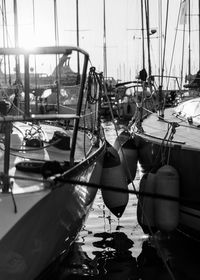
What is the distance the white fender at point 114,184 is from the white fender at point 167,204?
101cm

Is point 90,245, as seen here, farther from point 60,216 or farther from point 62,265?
point 60,216

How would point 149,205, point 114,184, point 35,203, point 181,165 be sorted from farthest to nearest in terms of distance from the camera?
point 114,184 < point 149,205 < point 181,165 < point 35,203

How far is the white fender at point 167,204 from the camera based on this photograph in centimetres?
653

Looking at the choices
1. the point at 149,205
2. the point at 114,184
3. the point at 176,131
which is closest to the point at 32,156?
the point at 149,205

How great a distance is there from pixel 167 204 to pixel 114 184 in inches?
52.8

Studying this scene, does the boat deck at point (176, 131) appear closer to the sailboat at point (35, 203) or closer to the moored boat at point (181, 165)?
the moored boat at point (181, 165)

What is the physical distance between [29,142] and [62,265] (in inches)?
63.2

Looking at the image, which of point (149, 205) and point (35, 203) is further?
point (149, 205)

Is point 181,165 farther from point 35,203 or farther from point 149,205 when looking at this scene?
point 35,203

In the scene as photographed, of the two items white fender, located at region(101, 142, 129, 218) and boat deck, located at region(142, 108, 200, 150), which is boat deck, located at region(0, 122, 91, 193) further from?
boat deck, located at region(142, 108, 200, 150)

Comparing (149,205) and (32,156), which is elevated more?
(32,156)

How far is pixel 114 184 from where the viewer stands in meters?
7.70

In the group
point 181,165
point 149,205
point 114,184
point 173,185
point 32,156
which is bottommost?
point 149,205

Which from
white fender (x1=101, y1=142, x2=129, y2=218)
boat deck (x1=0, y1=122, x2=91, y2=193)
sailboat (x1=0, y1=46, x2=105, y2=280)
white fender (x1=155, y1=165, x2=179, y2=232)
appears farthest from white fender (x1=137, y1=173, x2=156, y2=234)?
sailboat (x1=0, y1=46, x2=105, y2=280)
